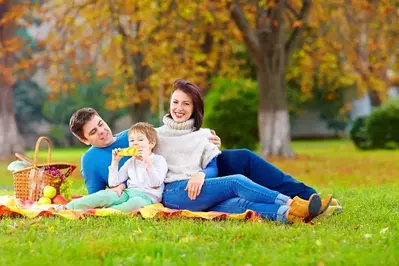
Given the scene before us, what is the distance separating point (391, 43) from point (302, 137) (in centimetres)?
2100

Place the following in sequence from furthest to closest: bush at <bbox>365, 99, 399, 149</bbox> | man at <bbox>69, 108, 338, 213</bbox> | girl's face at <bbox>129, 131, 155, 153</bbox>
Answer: bush at <bbox>365, 99, 399, 149</bbox> → man at <bbox>69, 108, 338, 213</bbox> → girl's face at <bbox>129, 131, 155, 153</bbox>

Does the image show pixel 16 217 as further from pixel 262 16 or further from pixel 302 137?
pixel 302 137

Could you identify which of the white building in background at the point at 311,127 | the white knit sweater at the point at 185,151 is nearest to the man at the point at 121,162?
the white knit sweater at the point at 185,151

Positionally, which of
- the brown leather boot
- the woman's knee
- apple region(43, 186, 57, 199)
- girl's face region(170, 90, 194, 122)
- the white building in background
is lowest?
the white building in background

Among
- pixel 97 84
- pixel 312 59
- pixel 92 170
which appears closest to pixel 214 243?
pixel 92 170

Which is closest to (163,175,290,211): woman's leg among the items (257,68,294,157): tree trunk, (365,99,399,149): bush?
(257,68,294,157): tree trunk

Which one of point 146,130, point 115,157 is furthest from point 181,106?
point 115,157

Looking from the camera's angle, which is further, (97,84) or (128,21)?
(97,84)

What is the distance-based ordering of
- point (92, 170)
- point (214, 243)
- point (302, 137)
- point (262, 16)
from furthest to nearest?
point (302, 137) → point (262, 16) → point (92, 170) → point (214, 243)

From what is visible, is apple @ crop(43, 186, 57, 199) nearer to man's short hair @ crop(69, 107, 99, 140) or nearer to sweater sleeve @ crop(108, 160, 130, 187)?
man's short hair @ crop(69, 107, 99, 140)

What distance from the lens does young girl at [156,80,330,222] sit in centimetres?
698

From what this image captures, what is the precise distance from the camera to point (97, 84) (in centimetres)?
4300

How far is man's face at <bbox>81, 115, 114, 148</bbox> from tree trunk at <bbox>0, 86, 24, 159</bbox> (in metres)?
16.1

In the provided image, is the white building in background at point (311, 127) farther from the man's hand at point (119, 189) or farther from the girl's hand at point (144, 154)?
the girl's hand at point (144, 154)
